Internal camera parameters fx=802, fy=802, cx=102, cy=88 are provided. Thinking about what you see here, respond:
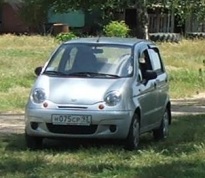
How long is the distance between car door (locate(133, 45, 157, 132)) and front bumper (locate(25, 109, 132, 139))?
52 cm

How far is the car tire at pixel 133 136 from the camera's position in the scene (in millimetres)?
10562

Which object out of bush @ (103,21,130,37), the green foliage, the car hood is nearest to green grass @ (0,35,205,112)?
bush @ (103,21,130,37)

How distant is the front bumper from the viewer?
10.3 metres

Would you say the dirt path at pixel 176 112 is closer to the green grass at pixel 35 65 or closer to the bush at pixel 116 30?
the green grass at pixel 35 65

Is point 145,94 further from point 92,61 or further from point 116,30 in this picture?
point 116,30

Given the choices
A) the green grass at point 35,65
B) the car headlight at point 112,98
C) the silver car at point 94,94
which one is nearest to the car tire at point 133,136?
the silver car at point 94,94

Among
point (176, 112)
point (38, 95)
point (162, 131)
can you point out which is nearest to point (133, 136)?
point (38, 95)

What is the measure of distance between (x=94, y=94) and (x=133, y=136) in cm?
82

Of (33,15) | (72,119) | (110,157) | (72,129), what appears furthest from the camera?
(33,15)

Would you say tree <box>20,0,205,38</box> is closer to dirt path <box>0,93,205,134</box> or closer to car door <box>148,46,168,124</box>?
dirt path <box>0,93,205,134</box>

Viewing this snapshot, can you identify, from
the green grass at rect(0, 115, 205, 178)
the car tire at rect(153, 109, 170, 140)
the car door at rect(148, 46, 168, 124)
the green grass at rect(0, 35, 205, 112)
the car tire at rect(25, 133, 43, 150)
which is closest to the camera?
the green grass at rect(0, 115, 205, 178)

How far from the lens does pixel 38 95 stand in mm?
10516

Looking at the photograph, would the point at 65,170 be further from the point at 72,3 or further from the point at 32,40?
the point at 32,40

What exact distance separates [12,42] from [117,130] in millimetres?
23207
